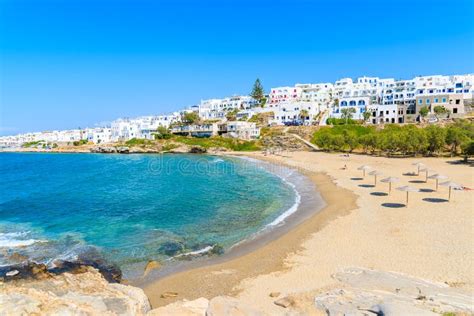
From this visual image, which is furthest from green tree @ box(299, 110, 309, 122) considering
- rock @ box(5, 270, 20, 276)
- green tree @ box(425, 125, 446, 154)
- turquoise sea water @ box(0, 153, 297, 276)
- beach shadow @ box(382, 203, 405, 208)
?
rock @ box(5, 270, 20, 276)

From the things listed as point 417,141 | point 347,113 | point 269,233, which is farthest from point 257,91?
point 269,233

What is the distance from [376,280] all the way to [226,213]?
1503 centimetres

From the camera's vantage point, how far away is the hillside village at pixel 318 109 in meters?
79.4

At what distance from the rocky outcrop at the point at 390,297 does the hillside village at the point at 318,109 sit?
7237cm

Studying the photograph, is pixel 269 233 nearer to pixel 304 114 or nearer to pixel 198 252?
pixel 198 252

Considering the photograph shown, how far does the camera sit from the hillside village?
79.4 m

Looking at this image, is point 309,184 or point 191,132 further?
point 191,132

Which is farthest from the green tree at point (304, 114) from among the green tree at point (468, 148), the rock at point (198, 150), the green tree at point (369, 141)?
the green tree at point (468, 148)

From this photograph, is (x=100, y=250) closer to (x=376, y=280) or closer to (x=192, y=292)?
(x=192, y=292)

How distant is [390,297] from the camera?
9.96 meters

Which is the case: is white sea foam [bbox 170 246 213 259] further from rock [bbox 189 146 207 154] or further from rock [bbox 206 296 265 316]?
rock [bbox 189 146 207 154]

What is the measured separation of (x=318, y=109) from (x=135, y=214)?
81.6 meters

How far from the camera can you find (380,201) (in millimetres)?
26703

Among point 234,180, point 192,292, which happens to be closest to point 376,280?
point 192,292
